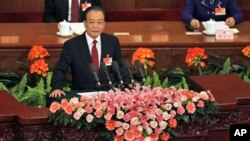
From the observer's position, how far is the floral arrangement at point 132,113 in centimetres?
261

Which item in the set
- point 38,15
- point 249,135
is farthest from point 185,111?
point 38,15

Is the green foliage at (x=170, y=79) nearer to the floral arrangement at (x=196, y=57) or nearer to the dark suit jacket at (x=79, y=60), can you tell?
the floral arrangement at (x=196, y=57)

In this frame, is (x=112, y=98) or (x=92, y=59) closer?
(x=112, y=98)

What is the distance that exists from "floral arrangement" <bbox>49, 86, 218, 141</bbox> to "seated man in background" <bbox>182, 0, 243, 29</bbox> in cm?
243

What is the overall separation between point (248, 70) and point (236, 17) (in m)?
0.87

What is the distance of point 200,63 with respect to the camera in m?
4.34

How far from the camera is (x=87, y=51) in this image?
3709 millimetres

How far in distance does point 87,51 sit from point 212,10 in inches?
70.5

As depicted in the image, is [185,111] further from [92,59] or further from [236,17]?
[236,17]

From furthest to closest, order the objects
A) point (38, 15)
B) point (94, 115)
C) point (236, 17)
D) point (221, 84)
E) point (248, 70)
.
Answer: point (38, 15) → point (236, 17) → point (248, 70) → point (221, 84) → point (94, 115)

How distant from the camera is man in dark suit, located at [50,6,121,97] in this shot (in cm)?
359

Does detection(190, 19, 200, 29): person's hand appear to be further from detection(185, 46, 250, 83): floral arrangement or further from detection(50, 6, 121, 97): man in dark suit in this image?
detection(50, 6, 121, 97): man in dark suit

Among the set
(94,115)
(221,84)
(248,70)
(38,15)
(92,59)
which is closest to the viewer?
(94,115)

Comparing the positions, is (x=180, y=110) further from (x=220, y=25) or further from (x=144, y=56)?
(x=220, y=25)
